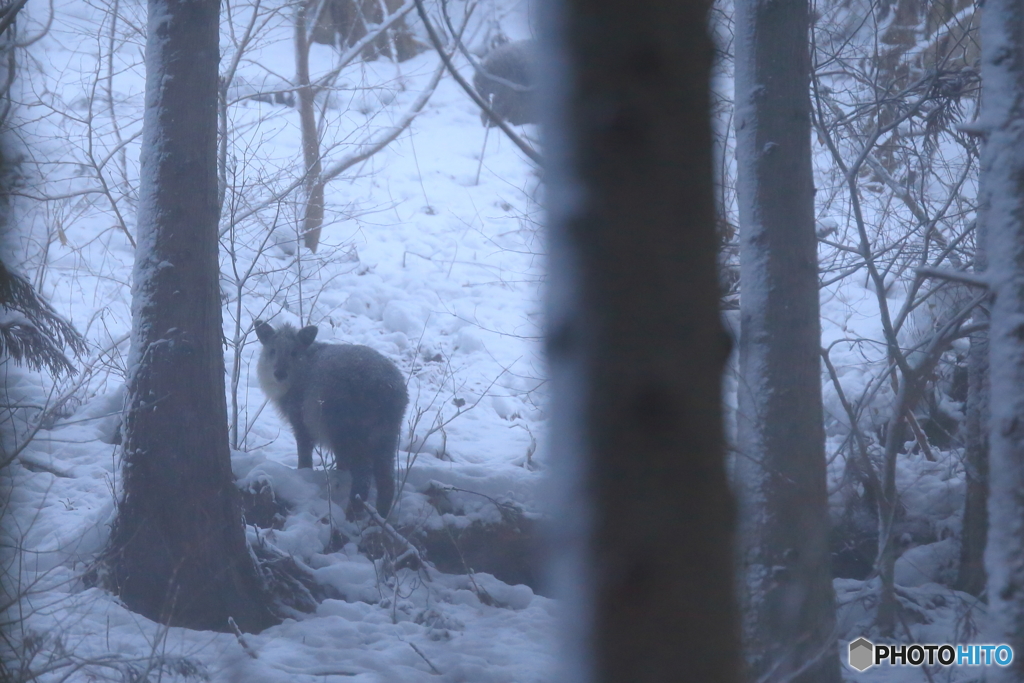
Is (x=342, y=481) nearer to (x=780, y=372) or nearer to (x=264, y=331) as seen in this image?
(x=264, y=331)

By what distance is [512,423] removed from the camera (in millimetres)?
9758

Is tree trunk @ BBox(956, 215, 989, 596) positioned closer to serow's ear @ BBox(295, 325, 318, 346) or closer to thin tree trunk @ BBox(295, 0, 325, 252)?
serow's ear @ BBox(295, 325, 318, 346)

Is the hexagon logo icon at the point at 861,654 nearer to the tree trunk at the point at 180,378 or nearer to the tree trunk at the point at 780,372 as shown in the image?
the tree trunk at the point at 780,372

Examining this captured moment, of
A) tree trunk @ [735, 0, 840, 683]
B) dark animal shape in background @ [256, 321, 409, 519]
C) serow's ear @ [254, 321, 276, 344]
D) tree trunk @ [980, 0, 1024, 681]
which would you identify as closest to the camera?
tree trunk @ [980, 0, 1024, 681]

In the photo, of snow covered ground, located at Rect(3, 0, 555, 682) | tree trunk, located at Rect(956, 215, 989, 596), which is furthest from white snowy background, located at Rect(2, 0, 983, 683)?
tree trunk, located at Rect(956, 215, 989, 596)

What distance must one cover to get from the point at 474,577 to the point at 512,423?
13.2ft

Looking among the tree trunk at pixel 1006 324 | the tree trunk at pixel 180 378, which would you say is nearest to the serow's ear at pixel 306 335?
the tree trunk at pixel 180 378

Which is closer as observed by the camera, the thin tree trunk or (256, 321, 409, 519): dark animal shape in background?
(256, 321, 409, 519): dark animal shape in background

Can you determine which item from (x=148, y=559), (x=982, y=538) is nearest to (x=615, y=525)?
(x=148, y=559)

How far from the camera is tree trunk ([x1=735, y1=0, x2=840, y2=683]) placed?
3.64 m

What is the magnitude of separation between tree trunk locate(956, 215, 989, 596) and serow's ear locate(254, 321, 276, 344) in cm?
628

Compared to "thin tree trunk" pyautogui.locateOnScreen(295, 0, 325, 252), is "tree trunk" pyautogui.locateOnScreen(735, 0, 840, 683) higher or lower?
lower

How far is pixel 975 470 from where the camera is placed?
5387 millimetres

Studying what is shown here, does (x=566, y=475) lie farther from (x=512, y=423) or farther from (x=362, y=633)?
(x=512, y=423)
